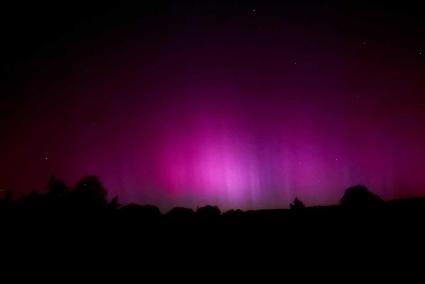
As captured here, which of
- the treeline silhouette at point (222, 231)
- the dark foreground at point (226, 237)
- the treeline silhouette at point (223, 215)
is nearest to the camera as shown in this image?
the dark foreground at point (226, 237)

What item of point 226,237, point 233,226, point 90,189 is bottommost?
point 226,237

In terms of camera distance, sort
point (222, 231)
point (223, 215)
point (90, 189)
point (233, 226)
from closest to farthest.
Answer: point (222, 231) < point (233, 226) < point (223, 215) < point (90, 189)

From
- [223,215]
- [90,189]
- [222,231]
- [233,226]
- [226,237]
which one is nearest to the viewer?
[226,237]

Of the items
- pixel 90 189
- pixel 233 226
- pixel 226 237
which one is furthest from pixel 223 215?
pixel 90 189

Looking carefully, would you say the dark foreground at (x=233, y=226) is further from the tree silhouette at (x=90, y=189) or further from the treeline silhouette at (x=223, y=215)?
the tree silhouette at (x=90, y=189)

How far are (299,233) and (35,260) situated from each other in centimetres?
735

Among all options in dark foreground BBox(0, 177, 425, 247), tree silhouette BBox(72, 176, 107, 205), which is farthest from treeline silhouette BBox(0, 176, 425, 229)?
tree silhouette BBox(72, 176, 107, 205)

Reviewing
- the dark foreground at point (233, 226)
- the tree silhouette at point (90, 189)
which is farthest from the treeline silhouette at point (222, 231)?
the tree silhouette at point (90, 189)

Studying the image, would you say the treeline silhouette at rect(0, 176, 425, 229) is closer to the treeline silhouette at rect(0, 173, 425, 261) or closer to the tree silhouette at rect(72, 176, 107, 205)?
the treeline silhouette at rect(0, 173, 425, 261)

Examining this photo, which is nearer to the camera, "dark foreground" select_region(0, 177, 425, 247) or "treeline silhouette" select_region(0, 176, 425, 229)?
"dark foreground" select_region(0, 177, 425, 247)

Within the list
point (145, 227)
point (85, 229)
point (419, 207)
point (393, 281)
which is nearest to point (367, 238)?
point (393, 281)

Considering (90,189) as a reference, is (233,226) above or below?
below

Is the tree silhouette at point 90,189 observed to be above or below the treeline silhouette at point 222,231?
above

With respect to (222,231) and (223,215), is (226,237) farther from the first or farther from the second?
(223,215)
